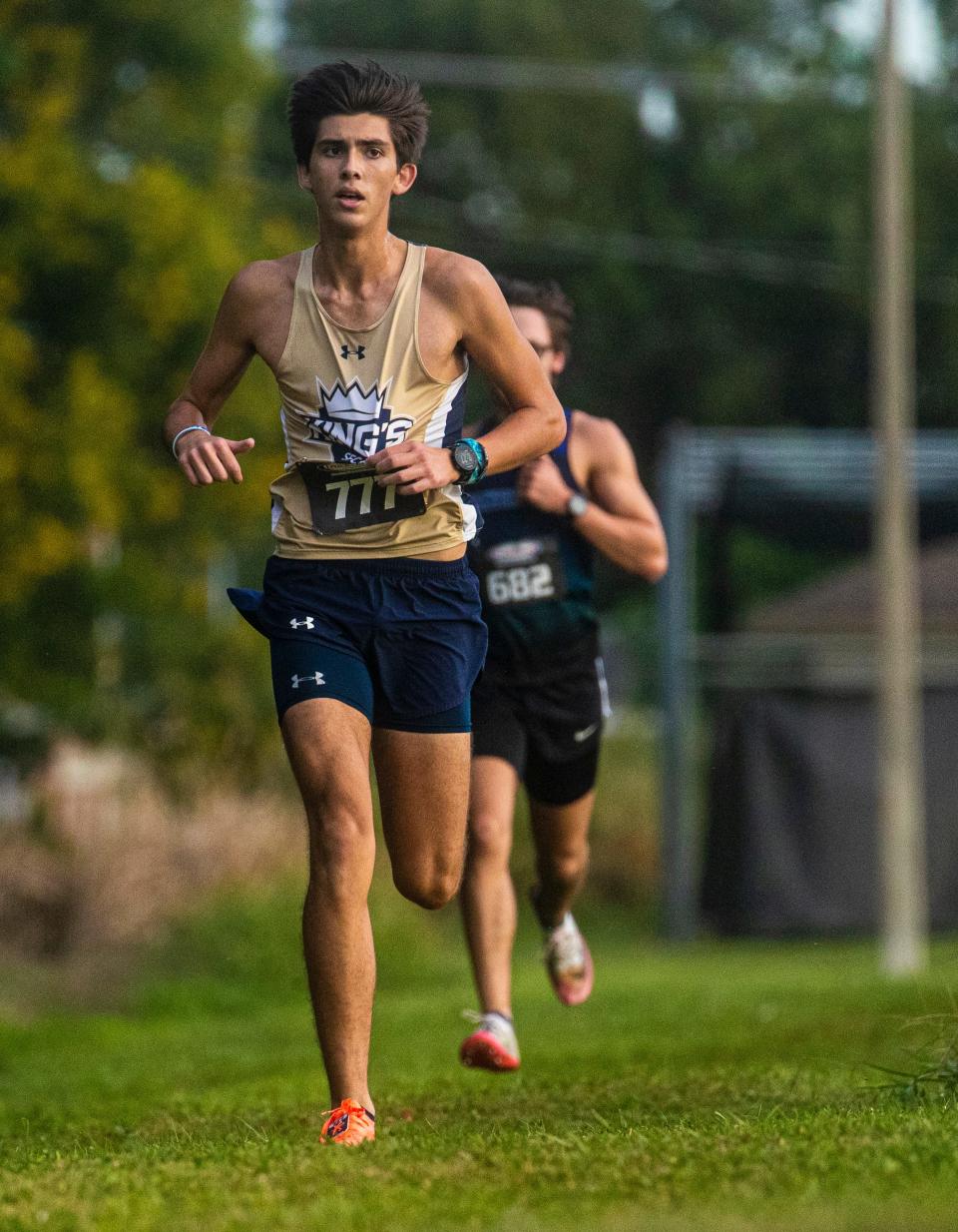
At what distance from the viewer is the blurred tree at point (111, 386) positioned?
56.4 ft

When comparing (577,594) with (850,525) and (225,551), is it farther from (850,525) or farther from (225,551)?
(850,525)

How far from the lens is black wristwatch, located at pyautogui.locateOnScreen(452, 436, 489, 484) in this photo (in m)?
5.81

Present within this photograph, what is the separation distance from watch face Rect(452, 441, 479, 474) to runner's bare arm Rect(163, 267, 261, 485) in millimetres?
499

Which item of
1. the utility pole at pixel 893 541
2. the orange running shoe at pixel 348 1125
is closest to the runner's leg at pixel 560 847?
the orange running shoe at pixel 348 1125

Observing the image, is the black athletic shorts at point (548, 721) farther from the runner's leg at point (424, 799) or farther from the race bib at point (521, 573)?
the runner's leg at point (424, 799)

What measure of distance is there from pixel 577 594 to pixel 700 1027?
3897 mm

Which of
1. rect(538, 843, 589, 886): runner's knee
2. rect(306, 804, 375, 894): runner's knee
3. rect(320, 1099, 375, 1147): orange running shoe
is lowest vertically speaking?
rect(538, 843, 589, 886): runner's knee

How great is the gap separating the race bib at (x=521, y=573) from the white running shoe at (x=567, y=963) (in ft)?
4.80

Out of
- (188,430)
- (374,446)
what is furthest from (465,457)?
(188,430)

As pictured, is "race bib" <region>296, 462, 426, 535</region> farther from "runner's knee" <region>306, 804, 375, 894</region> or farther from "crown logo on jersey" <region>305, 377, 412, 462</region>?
"runner's knee" <region>306, 804, 375, 894</region>

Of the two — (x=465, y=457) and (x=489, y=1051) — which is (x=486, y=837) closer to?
(x=489, y=1051)

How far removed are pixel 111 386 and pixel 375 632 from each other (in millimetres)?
12495

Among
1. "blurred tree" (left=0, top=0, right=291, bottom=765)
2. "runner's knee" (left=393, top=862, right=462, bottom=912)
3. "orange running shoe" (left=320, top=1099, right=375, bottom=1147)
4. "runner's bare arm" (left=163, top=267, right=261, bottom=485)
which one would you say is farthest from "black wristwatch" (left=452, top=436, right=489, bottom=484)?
"blurred tree" (left=0, top=0, right=291, bottom=765)

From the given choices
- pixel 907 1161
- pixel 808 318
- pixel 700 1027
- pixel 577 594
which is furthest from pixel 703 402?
pixel 907 1161
